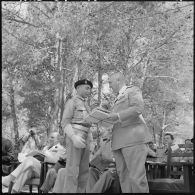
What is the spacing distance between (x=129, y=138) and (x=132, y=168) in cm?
37

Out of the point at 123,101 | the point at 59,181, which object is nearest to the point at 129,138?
the point at 123,101

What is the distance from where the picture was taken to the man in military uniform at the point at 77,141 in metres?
5.36

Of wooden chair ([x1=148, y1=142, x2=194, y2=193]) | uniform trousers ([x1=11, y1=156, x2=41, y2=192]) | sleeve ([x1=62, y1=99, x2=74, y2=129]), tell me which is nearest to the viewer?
wooden chair ([x1=148, y1=142, x2=194, y2=193])

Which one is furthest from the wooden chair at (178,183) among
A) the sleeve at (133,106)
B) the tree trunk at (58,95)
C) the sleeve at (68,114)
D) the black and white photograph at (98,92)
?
the tree trunk at (58,95)

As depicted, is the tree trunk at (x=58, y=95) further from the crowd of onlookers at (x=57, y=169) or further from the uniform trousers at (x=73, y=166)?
the uniform trousers at (x=73, y=166)

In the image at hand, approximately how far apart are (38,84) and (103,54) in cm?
532

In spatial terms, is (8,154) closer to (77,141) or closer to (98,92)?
(77,141)

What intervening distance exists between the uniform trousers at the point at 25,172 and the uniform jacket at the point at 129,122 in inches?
85.3

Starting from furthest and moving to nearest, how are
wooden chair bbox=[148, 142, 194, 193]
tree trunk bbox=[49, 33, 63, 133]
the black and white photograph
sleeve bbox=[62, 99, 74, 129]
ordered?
1. tree trunk bbox=[49, 33, 63, 133]
2. sleeve bbox=[62, 99, 74, 129]
3. the black and white photograph
4. wooden chair bbox=[148, 142, 194, 193]

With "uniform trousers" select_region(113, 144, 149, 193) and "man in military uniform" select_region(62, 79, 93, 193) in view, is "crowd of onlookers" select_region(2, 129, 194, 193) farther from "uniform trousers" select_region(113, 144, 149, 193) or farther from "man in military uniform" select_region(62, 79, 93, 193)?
"uniform trousers" select_region(113, 144, 149, 193)

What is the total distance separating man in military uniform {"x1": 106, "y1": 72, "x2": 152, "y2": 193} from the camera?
190 inches

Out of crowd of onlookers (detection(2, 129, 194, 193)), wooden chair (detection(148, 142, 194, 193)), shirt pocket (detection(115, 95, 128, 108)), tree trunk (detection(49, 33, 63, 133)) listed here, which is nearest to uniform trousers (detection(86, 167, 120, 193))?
crowd of onlookers (detection(2, 129, 194, 193))

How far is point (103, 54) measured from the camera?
606 inches

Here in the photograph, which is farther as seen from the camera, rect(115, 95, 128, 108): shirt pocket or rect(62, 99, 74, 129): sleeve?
rect(62, 99, 74, 129): sleeve
